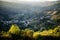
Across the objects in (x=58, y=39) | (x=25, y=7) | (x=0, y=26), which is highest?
(x=25, y=7)

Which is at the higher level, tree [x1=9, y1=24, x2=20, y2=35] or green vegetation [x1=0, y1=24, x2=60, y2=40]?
tree [x1=9, y1=24, x2=20, y2=35]

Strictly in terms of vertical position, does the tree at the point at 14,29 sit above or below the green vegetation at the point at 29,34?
above

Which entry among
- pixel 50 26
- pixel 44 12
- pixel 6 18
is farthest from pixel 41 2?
pixel 6 18

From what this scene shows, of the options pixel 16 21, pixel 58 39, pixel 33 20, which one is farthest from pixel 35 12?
pixel 58 39

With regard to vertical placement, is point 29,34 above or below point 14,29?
below

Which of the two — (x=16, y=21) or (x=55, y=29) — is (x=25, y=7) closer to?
(x=16, y=21)

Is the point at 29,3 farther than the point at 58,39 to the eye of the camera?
Yes

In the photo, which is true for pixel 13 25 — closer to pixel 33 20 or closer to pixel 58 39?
pixel 33 20

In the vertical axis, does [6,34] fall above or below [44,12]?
below
